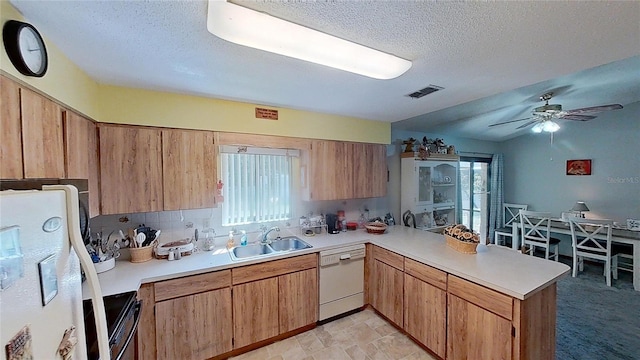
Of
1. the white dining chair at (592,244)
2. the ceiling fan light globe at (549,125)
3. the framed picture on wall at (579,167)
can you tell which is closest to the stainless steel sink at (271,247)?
the ceiling fan light globe at (549,125)

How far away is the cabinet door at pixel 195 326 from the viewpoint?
185cm

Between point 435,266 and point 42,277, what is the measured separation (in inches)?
88.0

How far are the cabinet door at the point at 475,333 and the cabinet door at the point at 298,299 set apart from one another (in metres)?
1.21

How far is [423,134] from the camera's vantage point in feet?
14.0

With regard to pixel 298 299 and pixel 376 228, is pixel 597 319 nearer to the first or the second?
pixel 376 228

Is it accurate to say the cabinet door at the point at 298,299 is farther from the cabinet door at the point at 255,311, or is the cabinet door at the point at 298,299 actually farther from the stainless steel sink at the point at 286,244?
the stainless steel sink at the point at 286,244

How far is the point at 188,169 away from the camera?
7.10ft

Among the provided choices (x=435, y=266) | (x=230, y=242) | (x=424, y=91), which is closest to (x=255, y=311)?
(x=230, y=242)

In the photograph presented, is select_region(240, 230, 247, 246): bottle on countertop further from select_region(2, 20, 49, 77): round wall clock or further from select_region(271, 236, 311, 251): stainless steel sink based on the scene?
select_region(2, 20, 49, 77): round wall clock

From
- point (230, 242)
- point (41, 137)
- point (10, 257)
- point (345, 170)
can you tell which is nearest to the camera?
point (10, 257)

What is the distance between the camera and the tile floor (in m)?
2.13

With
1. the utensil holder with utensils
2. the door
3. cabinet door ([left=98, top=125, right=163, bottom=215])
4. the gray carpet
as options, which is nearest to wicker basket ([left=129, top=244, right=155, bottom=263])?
the utensil holder with utensils

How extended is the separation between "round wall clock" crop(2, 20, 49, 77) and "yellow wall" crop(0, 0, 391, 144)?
3 cm

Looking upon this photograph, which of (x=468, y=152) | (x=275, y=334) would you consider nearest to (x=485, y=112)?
(x=468, y=152)
